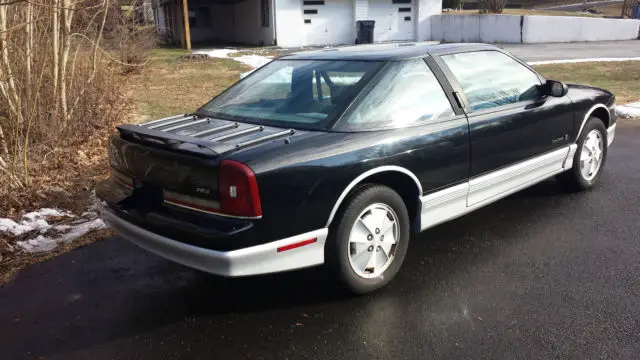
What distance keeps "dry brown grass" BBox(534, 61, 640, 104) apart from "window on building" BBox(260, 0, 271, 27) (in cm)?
1583

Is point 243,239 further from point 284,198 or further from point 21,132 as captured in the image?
point 21,132

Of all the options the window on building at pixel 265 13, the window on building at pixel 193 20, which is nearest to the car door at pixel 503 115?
the window on building at pixel 265 13

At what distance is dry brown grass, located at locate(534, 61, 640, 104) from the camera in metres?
12.1

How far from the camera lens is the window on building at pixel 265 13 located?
28922 mm

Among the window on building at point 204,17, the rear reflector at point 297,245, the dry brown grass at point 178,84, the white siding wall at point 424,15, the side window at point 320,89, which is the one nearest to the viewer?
the rear reflector at point 297,245

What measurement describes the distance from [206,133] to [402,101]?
134 cm

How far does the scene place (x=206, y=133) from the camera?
340 centimetres

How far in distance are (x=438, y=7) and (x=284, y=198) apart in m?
31.3

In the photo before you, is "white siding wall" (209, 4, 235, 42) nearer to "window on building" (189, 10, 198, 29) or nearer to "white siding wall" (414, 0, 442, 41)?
"window on building" (189, 10, 198, 29)

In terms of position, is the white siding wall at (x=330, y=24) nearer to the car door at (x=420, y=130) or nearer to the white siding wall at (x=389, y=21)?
the white siding wall at (x=389, y=21)

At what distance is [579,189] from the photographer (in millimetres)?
5363

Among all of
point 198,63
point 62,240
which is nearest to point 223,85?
point 198,63

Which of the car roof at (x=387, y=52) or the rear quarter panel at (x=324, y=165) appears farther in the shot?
the car roof at (x=387, y=52)

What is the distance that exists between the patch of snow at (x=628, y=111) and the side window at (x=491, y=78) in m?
5.61
